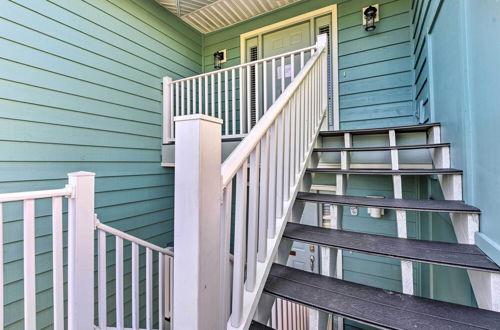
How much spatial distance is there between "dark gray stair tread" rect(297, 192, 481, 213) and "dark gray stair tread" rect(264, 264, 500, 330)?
46cm

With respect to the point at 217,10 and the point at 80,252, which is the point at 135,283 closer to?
the point at 80,252

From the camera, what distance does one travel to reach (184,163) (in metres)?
0.81

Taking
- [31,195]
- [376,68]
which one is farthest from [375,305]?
[376,68]

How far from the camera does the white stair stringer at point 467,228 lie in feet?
3.22

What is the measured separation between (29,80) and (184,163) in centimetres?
231

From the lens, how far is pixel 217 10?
365cm

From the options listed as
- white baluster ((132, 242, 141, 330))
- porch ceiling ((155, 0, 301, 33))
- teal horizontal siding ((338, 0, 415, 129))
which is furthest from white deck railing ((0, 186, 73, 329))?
porch ceiling ((155, 0, 301, 33))

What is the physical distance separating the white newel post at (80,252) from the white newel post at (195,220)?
99 centimetres

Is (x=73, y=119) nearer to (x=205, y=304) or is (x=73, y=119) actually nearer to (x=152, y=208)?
(x=152, y=208)

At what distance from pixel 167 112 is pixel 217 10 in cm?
168

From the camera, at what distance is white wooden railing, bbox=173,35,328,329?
801 mm

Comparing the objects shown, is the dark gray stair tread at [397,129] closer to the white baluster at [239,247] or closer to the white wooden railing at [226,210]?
the white wooden railing at [226,210]

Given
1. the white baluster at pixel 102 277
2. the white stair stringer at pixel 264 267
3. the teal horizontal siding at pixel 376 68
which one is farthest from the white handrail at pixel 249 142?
the teal horizontal siding at pixel 376 68

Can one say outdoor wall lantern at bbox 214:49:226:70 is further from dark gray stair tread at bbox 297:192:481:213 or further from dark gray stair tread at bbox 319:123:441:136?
dark gray stair tread at bbox 297:192:481:213
